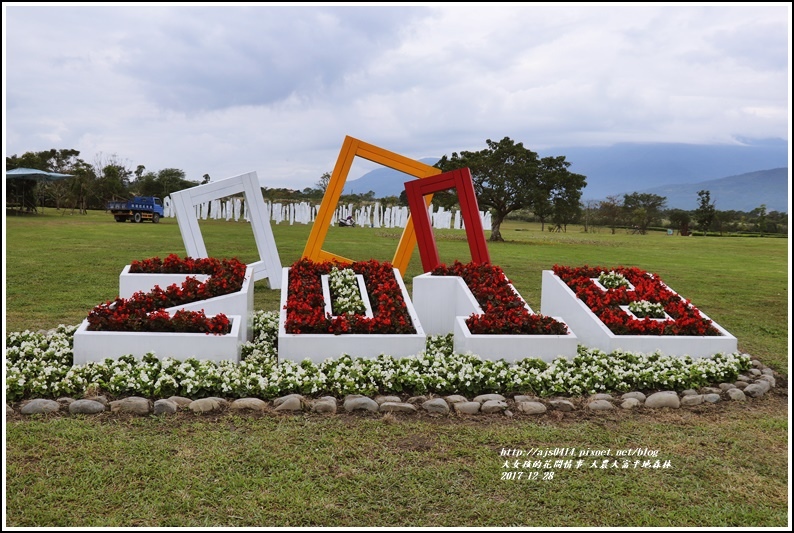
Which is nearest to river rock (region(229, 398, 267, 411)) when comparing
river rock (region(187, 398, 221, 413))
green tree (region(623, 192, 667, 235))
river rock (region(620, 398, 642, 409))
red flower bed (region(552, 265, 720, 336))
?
river rock (region(187, 398, 221, 413))

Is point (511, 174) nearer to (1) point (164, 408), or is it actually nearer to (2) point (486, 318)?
(2) point (486, 318)

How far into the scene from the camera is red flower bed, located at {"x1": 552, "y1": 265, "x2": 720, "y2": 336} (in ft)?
22.6

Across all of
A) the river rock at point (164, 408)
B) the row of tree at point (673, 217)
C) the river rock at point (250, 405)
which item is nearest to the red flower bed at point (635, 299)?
the river rock at point (250, 405)

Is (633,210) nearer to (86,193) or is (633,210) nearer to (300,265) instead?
(86,193)

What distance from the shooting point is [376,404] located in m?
5.21

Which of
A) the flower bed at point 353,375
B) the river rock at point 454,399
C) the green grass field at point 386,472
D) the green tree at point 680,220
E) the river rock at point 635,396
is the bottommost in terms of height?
the green grass field at point 386,472

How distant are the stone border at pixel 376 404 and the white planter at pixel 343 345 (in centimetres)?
86

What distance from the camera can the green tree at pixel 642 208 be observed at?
4528cm

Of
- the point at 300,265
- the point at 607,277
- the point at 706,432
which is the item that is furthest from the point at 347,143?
the point at 706,432

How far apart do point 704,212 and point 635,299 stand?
37.4 metres

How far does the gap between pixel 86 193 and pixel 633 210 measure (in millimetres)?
38382

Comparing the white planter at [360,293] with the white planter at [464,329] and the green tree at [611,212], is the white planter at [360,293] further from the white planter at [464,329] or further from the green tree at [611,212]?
the green tree at [611,212]

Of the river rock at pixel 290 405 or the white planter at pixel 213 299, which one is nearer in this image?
the river rock at pixel 290 405

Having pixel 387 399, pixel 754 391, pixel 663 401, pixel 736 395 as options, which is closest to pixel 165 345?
pixel 387 399
